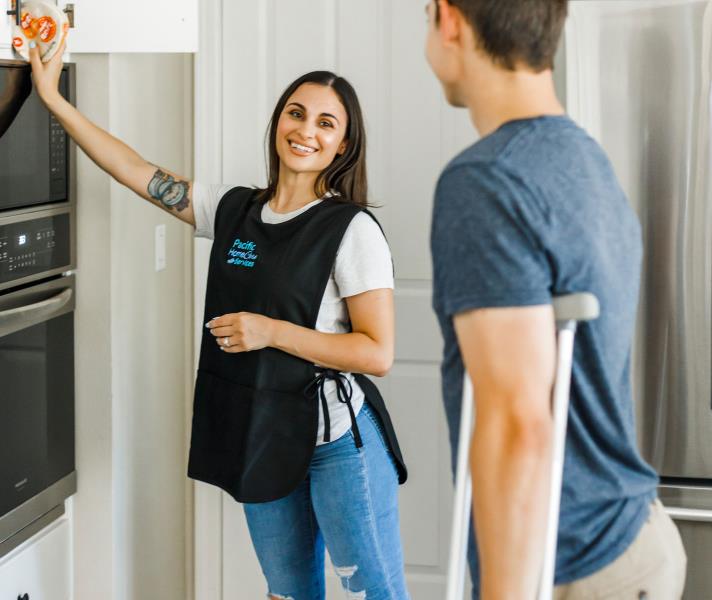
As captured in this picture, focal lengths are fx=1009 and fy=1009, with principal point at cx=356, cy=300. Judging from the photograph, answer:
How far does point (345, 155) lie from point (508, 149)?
1.02 meters

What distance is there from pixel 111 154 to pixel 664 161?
115 centimetres

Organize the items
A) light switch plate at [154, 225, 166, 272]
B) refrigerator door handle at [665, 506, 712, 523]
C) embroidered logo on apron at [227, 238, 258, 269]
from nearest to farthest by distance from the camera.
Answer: embroidered logo on apron at [227, 238, 258, 269]
refrigerator door handle at [665, 506, 712, 523]
light switch plate at [154, 225, 166, 272]

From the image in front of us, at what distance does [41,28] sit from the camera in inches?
73.7

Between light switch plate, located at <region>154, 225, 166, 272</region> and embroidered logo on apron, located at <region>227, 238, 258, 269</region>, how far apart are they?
21.2 inches

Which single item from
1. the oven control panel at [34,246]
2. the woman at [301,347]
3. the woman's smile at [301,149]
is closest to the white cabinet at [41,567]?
the woman at [301,347]

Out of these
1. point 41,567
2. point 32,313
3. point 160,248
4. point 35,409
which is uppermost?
point 160,248

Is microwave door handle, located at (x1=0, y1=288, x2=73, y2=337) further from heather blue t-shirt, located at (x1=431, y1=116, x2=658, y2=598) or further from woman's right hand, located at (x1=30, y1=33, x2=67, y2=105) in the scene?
heather blue t-shirt, located at (x1=431, y1=116, x2=658, y2=598)

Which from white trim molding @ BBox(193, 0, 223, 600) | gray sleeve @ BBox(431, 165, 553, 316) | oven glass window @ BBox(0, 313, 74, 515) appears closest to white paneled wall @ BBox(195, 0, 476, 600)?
white trim molding @ BBox(193, 0, 223, 600)

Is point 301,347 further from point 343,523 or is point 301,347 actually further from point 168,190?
point 168,190

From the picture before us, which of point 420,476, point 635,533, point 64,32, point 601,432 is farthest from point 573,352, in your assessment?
point 420,476

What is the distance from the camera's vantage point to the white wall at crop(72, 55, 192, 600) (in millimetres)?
2162

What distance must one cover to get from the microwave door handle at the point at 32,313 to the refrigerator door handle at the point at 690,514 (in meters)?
1.37

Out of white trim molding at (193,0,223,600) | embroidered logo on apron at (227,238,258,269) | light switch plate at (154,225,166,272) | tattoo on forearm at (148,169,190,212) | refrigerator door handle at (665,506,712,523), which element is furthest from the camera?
white trim molding at (193,0,223,600)

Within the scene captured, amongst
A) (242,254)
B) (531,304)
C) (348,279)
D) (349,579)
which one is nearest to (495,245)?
(531,304)
